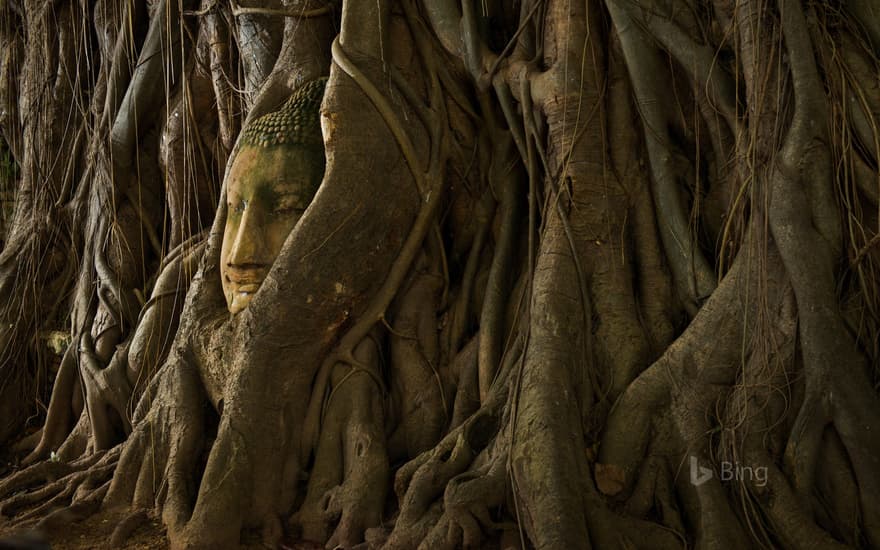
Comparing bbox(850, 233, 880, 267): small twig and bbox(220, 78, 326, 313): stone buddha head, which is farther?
bbox(220, 78, 326, 313): stone buddha head

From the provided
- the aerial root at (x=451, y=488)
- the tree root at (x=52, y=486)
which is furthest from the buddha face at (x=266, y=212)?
the aerial root at (x=451, y=488)

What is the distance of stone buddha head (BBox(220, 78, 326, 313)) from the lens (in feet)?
11.7

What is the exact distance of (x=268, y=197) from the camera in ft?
11.9

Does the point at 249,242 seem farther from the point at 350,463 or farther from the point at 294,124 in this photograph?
the point at 350,463

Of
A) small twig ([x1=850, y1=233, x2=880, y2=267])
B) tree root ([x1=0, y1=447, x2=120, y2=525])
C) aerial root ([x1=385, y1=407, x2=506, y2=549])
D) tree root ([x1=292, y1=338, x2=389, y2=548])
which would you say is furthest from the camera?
tree root ([x1=0, y1=447, x2=120, y2=525])

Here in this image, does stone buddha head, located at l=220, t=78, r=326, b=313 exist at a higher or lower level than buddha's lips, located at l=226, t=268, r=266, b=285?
higher

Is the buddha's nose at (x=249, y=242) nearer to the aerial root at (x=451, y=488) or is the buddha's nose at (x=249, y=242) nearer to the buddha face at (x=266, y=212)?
the buddha face at (x=266, y=212)

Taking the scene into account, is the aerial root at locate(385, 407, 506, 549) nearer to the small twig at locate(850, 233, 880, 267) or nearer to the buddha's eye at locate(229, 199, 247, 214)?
the small twig at locate(850, 233, 880, 267)

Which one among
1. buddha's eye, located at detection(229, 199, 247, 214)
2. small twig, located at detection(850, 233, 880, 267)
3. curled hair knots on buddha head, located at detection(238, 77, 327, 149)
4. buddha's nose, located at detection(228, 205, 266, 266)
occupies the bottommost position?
small twig, located at detection(850, 233, 880, 267)

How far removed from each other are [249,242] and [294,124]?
0.55m

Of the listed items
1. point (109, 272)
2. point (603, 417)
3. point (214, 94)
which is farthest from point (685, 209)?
point (109, 272)

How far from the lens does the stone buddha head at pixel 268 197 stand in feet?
11.7

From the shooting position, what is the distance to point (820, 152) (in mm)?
2600
